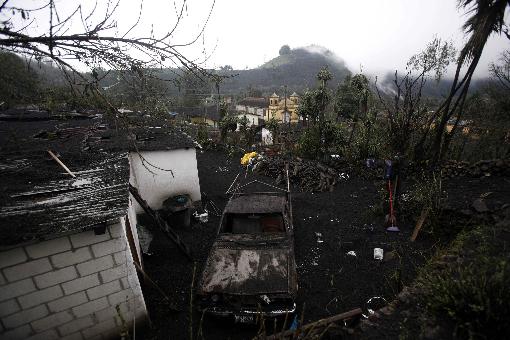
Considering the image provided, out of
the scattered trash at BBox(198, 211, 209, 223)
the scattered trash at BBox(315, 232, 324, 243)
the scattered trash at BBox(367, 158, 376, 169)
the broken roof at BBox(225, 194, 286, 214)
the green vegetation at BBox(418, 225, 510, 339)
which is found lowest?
the scattered trash at BBox(315, 232, 324, 243)

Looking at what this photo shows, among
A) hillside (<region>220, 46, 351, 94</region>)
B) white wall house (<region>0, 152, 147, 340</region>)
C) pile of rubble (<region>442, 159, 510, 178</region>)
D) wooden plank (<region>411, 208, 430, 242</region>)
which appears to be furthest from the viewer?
hillside (<region>220, 46, 351, 94</region>)

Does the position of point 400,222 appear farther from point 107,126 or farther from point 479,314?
point 107,126

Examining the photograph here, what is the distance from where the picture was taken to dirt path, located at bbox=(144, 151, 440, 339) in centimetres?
535

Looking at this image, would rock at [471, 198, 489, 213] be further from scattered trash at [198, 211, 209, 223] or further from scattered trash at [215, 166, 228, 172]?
scattered trash at [215, 166, 228, 172]

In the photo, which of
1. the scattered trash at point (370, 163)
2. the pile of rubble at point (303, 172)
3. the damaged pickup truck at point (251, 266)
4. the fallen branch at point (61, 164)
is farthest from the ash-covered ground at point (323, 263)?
the fallen branch at point (61, 164)

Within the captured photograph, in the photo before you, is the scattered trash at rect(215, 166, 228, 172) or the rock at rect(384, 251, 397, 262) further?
the scattered trash at rect(215, 166, 228, 172)

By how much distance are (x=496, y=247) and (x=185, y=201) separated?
762 centimetres

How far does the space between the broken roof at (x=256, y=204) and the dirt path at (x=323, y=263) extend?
61.7 inches

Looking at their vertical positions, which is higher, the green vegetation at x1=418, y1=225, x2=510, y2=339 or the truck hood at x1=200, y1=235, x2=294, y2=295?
the green vegetation at x1=418, y1=225, x2=510, y2=339

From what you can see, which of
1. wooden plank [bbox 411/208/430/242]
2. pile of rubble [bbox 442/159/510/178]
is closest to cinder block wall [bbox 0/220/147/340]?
wooden plank [bbox 411/208/430/242]

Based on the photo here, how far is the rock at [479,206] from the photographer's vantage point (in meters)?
6.69

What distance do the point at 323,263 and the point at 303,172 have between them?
6222 millimetres

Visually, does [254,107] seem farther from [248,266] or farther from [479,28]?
[479,28]

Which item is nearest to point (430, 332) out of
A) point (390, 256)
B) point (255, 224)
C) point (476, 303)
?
point (476, 303)
